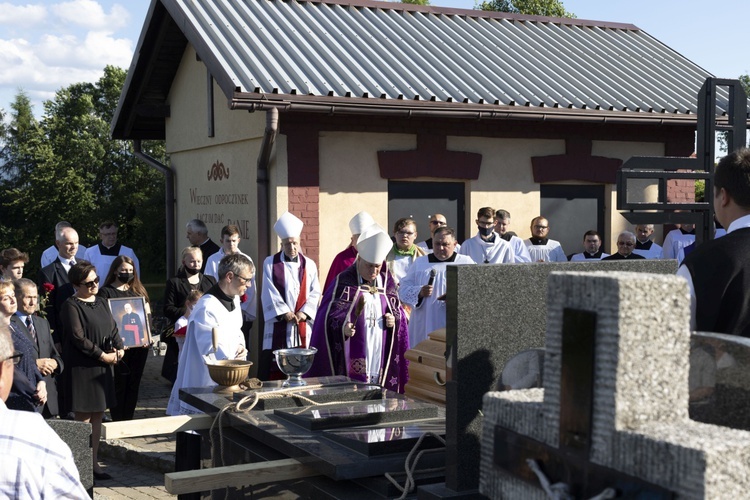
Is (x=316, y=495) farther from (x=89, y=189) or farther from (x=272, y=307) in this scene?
(x=89, y=189)

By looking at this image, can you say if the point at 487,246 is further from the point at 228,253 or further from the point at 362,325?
the point at 362,325

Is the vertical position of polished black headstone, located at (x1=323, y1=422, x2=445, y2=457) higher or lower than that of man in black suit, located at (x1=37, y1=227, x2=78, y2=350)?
lower

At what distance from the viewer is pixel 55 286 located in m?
9.15

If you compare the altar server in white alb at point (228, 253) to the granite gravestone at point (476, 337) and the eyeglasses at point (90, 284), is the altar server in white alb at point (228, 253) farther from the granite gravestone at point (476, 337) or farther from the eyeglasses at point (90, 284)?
the granite gravestone at point (476, 337)

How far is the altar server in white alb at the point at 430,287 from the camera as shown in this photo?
808 centimetres

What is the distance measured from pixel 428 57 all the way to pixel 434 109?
181 cm

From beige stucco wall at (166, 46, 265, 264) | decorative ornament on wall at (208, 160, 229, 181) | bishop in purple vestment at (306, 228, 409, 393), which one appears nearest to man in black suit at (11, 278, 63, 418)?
bishop in purple vestment at (306, 228, 409, 393)

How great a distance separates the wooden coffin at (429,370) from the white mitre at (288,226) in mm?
4563

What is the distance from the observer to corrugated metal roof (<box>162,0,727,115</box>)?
1002 cm

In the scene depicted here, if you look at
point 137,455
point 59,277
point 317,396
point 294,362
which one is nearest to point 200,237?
point 59,277

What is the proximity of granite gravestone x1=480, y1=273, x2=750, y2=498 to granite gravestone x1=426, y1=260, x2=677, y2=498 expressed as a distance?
Result: 106 cm

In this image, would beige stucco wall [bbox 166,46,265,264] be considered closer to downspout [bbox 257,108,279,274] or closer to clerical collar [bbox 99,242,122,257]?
downspout [bbox 257,108,279,274]

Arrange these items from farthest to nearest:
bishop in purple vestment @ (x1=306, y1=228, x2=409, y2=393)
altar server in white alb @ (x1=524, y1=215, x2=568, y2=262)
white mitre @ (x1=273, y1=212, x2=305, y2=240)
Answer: altar server in white alb @ (x1=524, y1=215, x2=568, y2=262)
white mitre @ (x1=273, y1=212, x2=305, y2=240)
bishop in purple vestment @ (x1=306, y1=228, x2=409, y2=393)

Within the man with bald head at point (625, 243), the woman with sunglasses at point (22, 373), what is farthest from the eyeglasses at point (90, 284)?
the man with bald head at point (625, 243)
